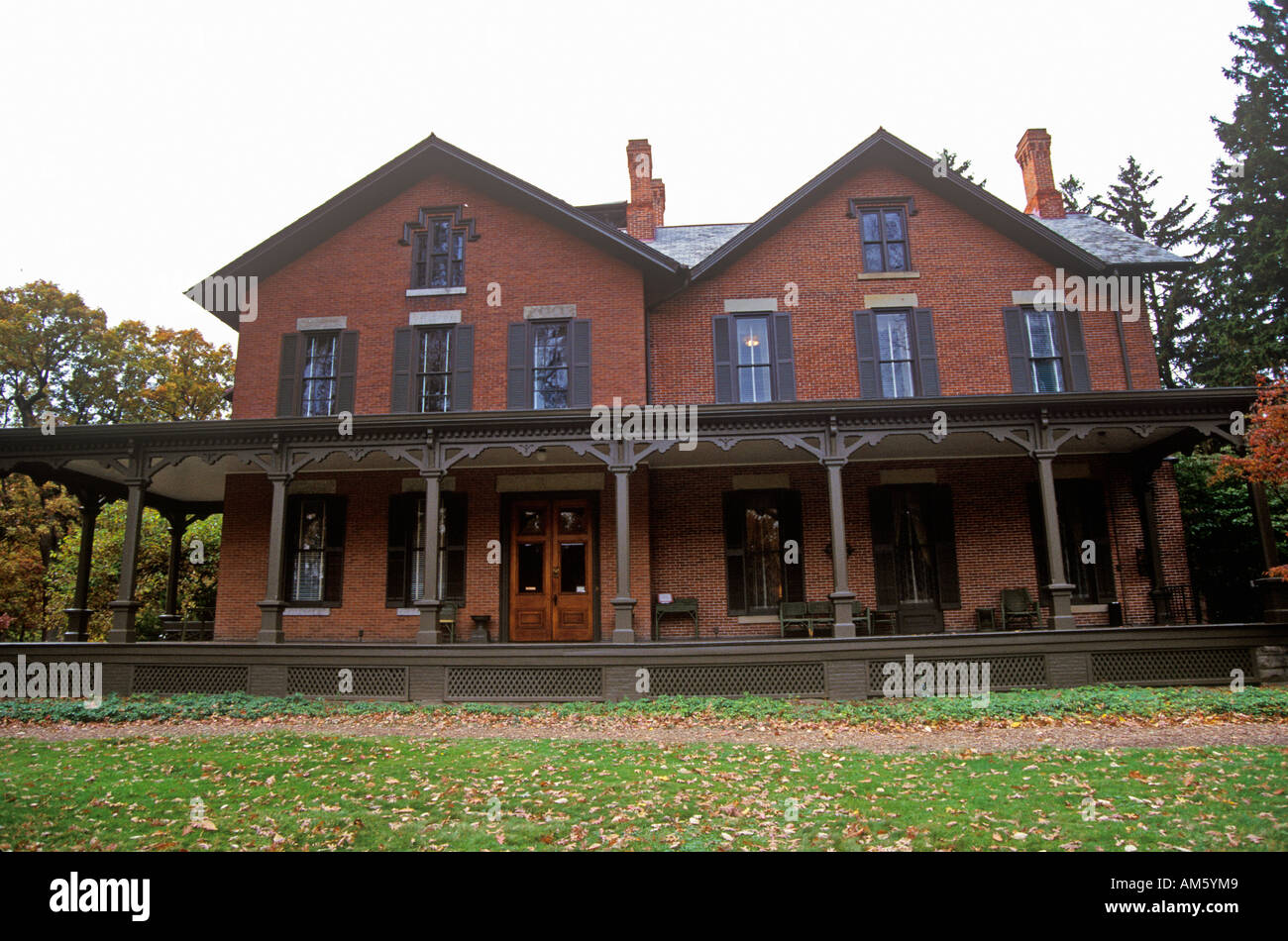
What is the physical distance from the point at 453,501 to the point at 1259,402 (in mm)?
13572

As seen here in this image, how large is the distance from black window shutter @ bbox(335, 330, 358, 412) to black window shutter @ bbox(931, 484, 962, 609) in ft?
38.8

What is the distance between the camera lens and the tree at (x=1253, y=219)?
23141 mm

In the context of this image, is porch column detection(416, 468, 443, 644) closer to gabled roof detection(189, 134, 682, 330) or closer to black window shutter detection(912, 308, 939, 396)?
gabled roof detection(189, 134, 682, 330)

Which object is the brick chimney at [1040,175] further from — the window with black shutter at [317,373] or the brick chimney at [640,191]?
the window with black shutter at [317,373]

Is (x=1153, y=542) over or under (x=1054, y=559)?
over

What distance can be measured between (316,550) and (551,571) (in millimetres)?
4684

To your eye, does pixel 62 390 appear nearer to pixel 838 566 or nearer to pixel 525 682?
pixel 525 682

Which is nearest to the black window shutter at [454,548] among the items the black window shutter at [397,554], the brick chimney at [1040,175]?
the black window shutter at [397,554]

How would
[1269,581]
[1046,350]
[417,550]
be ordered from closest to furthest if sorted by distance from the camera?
[1269,581] → [417,550] → [1046,350]

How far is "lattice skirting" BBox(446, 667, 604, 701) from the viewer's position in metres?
12.0

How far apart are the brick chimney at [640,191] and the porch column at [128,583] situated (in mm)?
11284

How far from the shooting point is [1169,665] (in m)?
12.0

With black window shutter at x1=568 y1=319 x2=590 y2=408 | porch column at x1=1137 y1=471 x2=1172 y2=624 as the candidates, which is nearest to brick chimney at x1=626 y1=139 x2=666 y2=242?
black window shutter at x1=568 y1=319 x2=590 y2=408

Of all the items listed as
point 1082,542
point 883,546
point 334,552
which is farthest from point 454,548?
point 1082,542
